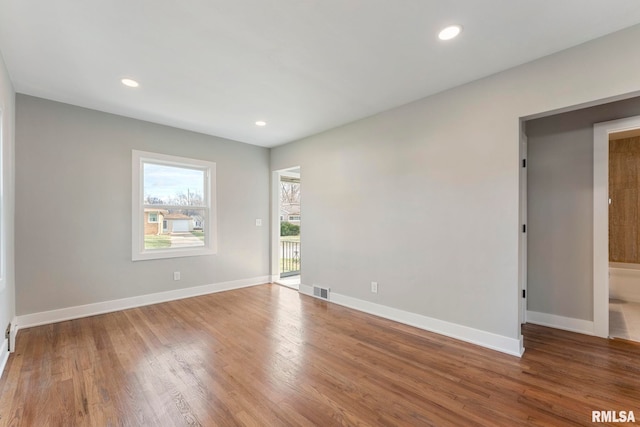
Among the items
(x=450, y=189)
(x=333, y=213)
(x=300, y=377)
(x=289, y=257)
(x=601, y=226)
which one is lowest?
(x=300, y=377)

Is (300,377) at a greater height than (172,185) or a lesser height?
lesser

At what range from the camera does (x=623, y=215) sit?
4645 millimetres

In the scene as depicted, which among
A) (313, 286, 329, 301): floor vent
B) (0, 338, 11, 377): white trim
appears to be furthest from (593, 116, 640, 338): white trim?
(0, 338, 11, 377): white trim

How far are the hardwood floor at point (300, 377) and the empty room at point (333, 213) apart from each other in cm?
2

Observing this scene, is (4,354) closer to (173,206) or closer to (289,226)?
(173,206)

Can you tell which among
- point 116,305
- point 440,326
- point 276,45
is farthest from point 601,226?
point 116,305

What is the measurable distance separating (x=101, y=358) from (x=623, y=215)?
7535 millimetres

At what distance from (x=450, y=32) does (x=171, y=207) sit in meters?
4.28

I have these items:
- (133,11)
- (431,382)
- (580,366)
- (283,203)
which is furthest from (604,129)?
(283,203)

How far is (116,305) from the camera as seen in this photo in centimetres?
382

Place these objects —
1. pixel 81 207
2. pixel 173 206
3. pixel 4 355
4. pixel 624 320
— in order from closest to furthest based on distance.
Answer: pixel 4 355, pixel 624 320, pixel 81 207, pixel 173 206

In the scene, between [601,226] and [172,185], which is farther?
[172,185]

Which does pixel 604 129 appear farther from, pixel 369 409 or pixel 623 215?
pixel 369 409

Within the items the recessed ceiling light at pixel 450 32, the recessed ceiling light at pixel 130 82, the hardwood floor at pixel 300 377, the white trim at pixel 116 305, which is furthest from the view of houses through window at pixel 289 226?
the recessed ceiling light at pixel 450 32
